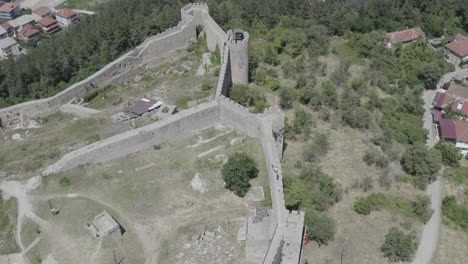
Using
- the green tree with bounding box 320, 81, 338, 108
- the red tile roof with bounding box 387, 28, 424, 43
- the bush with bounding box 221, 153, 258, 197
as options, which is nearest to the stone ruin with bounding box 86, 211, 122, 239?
the bush with bounding box 221, 153, 258, 197

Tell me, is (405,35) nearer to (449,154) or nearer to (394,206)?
(449,154)

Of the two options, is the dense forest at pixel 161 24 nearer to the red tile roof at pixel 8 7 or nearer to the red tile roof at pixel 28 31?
the red tile roof at pixel 28 31

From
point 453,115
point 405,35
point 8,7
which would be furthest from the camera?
point 8,7

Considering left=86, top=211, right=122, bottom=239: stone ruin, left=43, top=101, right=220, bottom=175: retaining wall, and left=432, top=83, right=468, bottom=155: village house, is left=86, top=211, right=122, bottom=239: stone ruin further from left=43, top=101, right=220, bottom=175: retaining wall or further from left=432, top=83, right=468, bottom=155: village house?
left=432, top=83, right=468, bottom=155: village house

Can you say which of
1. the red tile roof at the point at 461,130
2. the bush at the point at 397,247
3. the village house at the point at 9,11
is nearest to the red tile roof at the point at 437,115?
the red tile roof at the point at 461,130

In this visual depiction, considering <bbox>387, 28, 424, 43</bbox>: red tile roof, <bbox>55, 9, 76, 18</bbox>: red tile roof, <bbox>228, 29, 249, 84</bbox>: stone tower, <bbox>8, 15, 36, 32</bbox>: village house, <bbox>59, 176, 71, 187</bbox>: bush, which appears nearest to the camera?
<bbox>59, 176, 71, 187</bbox>: bush

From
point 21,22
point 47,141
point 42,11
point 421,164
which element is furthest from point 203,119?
point 42,11

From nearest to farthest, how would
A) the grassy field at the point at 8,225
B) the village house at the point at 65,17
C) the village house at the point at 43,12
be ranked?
the grassy field at the point at 8,225 < the village house at the point at 65,17 < the village house at the point at 43,12
